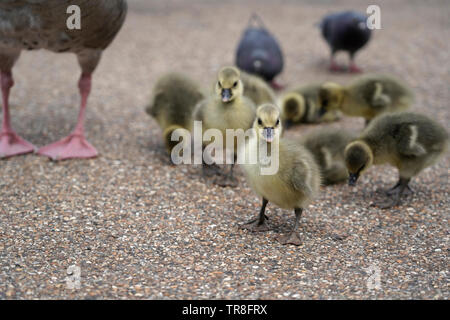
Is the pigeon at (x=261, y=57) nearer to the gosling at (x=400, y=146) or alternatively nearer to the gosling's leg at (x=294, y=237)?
the gosling at (x=400, y=146)

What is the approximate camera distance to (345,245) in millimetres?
3963

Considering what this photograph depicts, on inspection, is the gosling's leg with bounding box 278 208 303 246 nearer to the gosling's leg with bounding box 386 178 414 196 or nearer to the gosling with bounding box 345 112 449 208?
the gosling with bounding box 345 112 449 208

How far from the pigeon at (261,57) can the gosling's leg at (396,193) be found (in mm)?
2960

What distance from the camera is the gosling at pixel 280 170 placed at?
12.3 ft

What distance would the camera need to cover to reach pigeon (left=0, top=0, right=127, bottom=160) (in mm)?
4523

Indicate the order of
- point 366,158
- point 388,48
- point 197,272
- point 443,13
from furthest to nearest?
point 443,13
point 388,48
point 366,158
point 197,272

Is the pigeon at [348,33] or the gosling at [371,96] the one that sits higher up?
the pigeon at [348,33]

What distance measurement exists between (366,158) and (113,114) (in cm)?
319

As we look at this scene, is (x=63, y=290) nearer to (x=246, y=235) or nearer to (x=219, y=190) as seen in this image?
(x=246, y=235)

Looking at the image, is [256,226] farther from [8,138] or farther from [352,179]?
[8,138]

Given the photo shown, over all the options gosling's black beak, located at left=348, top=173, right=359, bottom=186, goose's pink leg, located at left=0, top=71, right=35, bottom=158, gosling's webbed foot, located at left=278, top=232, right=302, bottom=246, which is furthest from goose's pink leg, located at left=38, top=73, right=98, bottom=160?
gosling's black beak, located at left=348, top=173, right=359, bottom=186

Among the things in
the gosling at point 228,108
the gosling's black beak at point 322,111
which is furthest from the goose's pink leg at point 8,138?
the gosling's black beak at point 322,111

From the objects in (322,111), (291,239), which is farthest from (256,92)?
(291,239)
